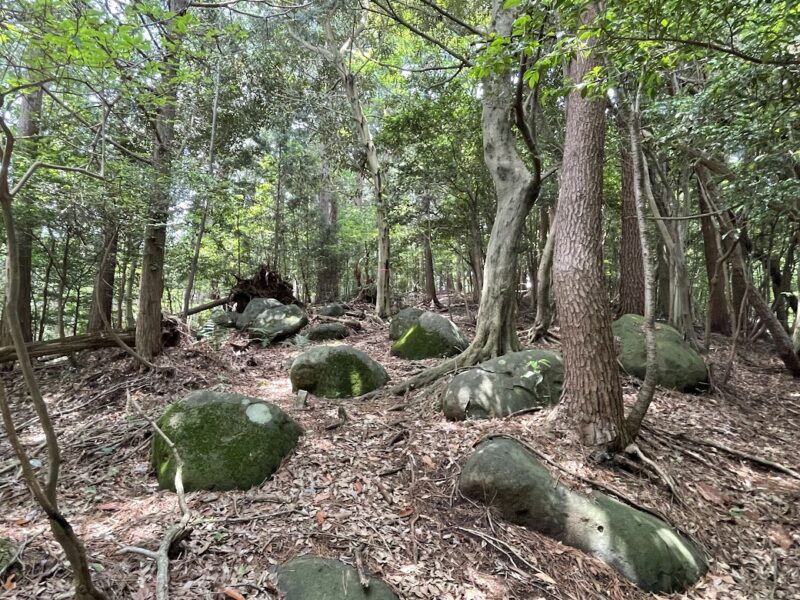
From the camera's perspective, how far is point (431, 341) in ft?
26.3

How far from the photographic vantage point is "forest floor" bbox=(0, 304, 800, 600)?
284cm

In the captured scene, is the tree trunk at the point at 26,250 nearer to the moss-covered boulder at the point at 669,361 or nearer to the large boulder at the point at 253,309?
the large boulder at the point at 253,309

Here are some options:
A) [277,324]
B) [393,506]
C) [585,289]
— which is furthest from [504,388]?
[277,324]

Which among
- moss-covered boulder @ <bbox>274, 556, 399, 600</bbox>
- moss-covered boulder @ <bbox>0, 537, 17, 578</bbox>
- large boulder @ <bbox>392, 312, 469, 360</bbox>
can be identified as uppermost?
large boulder @ <bbox>392, 312, 469, 360</bbox>

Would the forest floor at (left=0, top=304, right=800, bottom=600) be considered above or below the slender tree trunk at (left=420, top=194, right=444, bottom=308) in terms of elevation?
below

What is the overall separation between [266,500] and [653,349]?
379 cm

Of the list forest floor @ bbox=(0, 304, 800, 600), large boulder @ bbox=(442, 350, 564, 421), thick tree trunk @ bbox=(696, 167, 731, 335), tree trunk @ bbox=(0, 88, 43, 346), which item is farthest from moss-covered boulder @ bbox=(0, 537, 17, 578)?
thick tree trunk @ bbox=(696, 167, 731, 335)

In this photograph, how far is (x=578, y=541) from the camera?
3311 mm

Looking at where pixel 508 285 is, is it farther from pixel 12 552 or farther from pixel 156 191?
pixel 12 552

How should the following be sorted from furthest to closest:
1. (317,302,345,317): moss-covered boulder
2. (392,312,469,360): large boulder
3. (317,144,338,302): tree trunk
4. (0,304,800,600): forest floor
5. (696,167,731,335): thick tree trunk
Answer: (317,144,338,302): tree trunk
(317,302,345,317): moss-covered boulder
(696,167,731,335): thick tree trunk
(392,312,469,360): large boulder
(0,304,800,600): forest floor

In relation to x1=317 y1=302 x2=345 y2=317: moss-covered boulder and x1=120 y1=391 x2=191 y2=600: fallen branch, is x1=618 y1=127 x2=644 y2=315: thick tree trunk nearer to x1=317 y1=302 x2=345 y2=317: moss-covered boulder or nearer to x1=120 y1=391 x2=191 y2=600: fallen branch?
x1=317 y1=302 x2=345 y2=317: moss-covered boulder

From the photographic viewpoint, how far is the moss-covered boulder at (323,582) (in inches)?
102

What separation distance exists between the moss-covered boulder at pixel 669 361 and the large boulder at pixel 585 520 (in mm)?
3403

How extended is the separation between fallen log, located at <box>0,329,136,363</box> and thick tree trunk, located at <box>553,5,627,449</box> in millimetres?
6513
